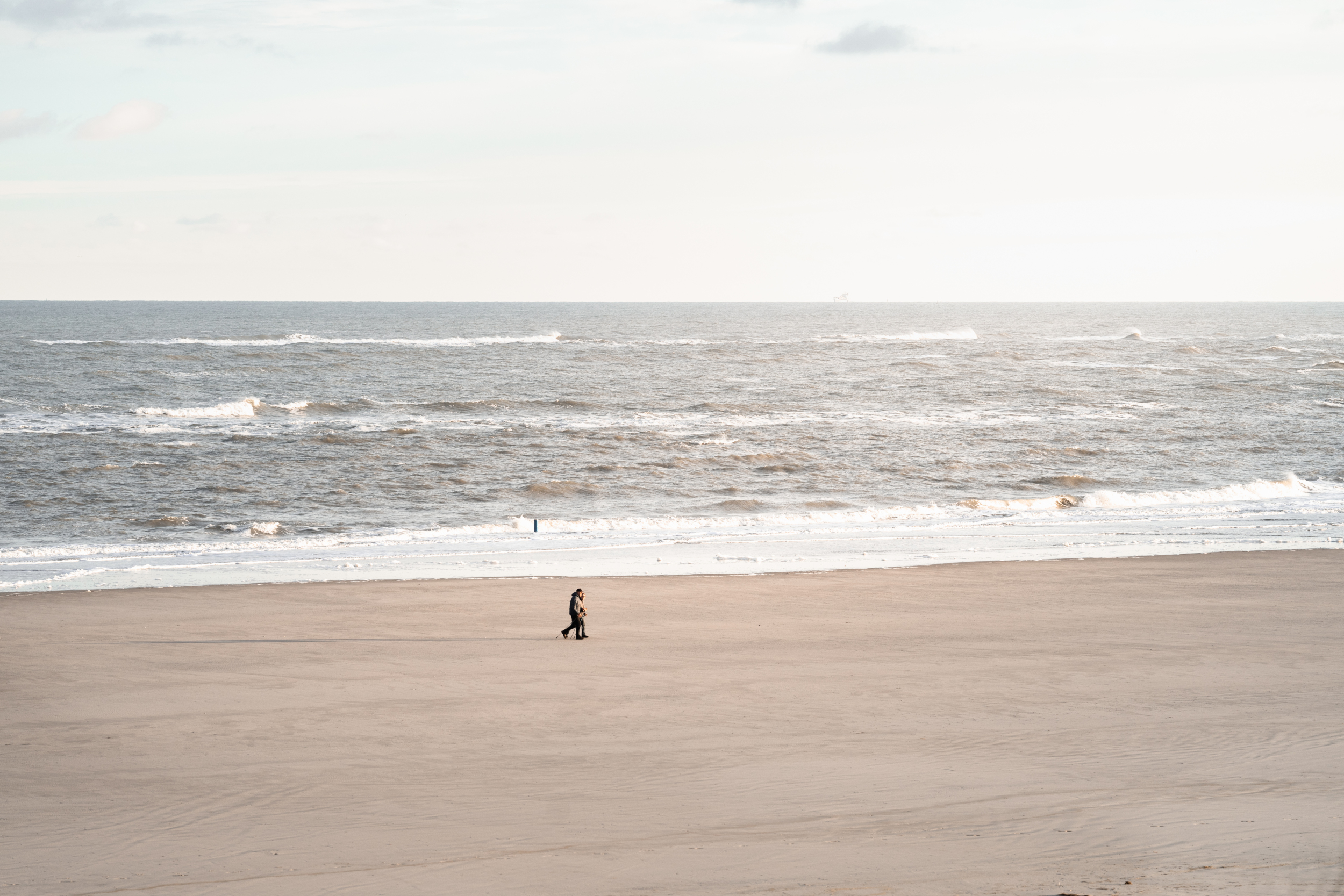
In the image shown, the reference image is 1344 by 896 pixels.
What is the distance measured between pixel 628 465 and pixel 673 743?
81.7 feet

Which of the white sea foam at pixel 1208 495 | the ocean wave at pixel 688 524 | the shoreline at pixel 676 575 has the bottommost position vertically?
the shoreline at pixel 676 575

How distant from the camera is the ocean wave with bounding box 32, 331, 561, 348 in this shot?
3615 inches

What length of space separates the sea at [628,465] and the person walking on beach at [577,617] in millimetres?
4762

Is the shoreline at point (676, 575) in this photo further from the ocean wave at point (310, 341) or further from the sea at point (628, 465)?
the ocean wave at point (310, 341)

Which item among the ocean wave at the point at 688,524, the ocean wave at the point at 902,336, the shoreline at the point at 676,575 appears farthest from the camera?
the ocean wave at the point at 902,336

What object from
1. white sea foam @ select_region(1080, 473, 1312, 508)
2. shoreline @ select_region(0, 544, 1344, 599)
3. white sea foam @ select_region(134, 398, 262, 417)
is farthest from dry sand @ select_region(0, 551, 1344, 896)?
white sea foam @ select_region(134, 398, 262, 417)

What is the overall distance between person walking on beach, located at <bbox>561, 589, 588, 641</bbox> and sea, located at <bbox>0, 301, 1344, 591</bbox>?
4.76m

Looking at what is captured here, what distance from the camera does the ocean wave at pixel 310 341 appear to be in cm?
9181

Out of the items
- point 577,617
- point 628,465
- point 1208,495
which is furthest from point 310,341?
point 577,617

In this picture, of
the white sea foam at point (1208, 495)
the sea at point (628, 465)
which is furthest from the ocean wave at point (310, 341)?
the white sea foam at point (1208, 495)

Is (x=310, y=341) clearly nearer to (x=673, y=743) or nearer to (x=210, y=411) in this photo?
(x=210, y=411)

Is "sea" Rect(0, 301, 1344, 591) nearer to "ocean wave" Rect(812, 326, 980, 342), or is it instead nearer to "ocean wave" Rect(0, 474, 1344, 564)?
"ocean wave" Rect(0, 474, 1344, 564)

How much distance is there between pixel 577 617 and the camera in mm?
15789

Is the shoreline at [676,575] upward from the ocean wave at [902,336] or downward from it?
downward
